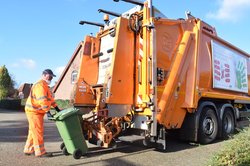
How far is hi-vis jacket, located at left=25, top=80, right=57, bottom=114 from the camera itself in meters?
6.14

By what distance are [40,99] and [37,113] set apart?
0.27m

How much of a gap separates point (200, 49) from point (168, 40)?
994mm

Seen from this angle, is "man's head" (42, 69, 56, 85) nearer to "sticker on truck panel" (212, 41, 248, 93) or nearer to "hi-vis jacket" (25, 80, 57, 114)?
"hi-vis jacket" (25, 80, 57, 114)

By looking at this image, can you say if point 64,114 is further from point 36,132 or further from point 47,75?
point 47,75

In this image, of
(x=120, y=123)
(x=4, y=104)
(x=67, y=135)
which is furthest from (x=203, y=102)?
(x=4, y=104)

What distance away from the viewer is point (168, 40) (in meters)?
7.07

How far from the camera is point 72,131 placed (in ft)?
19.7

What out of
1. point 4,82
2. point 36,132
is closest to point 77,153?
point 36,132

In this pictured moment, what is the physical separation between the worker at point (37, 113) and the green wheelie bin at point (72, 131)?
32 centimetres

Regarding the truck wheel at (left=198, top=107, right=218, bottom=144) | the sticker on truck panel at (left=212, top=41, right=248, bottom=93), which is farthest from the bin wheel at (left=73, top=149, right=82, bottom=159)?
the sticker on truck panel at (left=212, top=41, right=248, bottom=93)

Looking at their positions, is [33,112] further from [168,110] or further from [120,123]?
[168,110]

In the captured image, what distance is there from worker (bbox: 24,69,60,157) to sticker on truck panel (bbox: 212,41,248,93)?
4234 millimetres

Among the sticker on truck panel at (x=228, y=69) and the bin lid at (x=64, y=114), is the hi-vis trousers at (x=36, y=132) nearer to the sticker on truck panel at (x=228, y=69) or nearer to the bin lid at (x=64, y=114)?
the bin lid at (x=64, y=114)

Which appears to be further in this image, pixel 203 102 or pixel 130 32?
pixel 203 102
